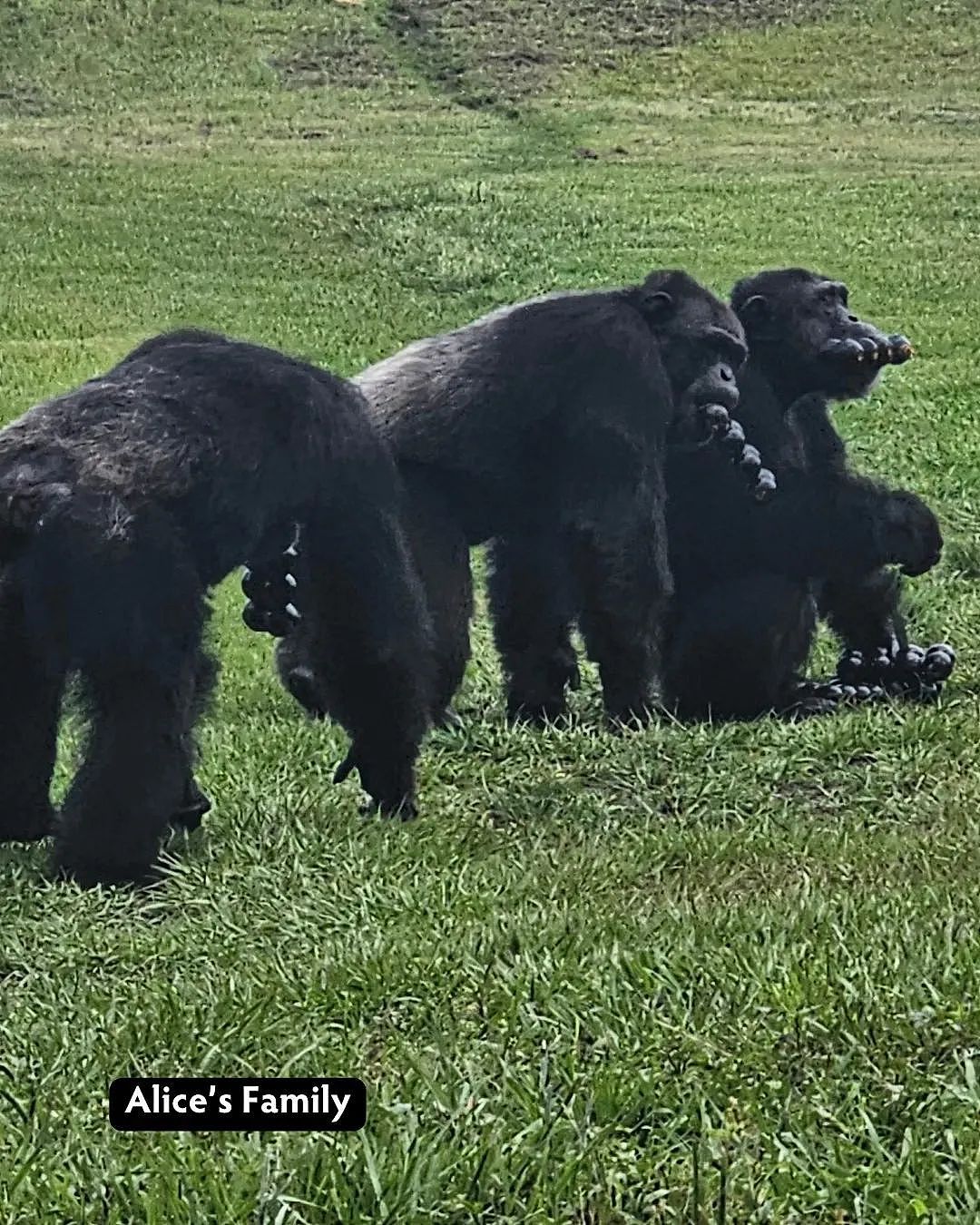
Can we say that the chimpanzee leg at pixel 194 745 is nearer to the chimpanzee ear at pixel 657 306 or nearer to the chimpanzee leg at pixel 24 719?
the chimpanzee leg at pixel 24 719

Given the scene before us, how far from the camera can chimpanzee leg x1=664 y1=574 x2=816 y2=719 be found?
26.3ft

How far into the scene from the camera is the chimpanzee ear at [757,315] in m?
8.52

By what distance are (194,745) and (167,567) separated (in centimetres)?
77

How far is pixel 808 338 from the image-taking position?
845 cm

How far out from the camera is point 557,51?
44.7m

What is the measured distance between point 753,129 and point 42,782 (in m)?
33.8

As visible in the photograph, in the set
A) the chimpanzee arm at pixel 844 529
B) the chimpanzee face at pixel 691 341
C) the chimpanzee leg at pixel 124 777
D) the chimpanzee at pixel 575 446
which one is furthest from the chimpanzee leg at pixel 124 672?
the chimpanzee arm at pixel 844 529

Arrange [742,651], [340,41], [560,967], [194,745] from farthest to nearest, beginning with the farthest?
[340,41], [742,651], [194,745], [560,967]

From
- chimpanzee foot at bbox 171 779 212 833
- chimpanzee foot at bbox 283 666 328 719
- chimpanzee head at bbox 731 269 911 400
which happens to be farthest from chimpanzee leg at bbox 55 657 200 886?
chimpanzee head at bbox 731 269 911 400

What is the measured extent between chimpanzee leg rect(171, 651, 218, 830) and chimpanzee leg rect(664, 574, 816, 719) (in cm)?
265

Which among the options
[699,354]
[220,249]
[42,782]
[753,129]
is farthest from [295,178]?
[42,782]

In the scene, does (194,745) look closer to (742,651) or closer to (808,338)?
(742,651)

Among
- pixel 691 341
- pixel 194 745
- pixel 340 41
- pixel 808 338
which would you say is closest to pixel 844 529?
pixel 808 338

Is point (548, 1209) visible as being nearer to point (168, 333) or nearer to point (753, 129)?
point (168, 333)
